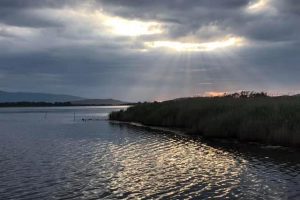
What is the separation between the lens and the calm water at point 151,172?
53.0ft

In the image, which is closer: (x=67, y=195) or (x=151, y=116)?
(x=67, y=195)

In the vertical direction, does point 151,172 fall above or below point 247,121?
below

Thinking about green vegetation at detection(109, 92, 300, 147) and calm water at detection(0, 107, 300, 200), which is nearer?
calm water at detection(0, 107, 300, 200)

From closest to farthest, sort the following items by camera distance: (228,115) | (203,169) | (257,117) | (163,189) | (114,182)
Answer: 1. (163,189)
2. (114,182)
3. (203,169)
4. (257,117)
5. (228,115)

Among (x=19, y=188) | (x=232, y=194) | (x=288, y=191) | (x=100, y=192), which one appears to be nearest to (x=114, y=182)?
(x=100, y=192)

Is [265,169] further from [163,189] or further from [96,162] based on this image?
[96,162]

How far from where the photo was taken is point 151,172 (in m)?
20.4

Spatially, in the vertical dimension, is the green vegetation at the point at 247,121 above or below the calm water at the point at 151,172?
above

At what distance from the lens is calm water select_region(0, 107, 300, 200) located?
16.2 metres

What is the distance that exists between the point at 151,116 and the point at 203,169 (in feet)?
121

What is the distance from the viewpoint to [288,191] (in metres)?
16.0

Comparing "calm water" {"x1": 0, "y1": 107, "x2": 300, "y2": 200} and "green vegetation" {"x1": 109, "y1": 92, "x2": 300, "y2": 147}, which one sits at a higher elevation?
"green vegetation" {"x1": 109, "y1": 92, "x2": 300, "y2": 147}

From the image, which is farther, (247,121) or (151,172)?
(247,121)

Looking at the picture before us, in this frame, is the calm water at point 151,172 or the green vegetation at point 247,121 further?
the green vegetation at point 247,121
